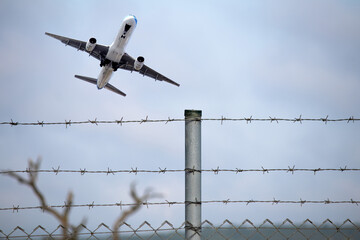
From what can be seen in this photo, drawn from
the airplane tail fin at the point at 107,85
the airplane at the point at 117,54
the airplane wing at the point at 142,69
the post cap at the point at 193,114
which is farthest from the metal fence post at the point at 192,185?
the airplane tail fin at the point at 107,85

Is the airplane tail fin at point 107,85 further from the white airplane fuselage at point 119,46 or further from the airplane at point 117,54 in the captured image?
the white airplane fuselage at point 119,46

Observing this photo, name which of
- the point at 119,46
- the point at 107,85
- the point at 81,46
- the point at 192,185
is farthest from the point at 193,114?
the point at 107,85

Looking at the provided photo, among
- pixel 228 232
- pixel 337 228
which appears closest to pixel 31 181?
pixel 228 232

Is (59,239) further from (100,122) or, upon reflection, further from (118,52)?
(118,52)

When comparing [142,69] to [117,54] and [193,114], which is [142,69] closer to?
[117,54]

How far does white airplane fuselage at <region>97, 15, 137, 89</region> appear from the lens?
94.3 feet

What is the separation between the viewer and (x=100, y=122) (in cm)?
446

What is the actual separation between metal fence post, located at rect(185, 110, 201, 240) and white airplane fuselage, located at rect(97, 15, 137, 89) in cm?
2522

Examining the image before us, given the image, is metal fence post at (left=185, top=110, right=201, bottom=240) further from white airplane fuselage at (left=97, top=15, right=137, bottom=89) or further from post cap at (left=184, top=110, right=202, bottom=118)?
white airplane fuselage at (left=97, top=15, right=137, bottom=89)

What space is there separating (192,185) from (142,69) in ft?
98.1

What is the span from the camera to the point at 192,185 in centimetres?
426

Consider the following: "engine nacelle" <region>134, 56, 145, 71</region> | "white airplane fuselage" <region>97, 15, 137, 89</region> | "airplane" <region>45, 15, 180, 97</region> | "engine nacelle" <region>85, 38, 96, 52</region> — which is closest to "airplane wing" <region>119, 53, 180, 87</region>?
"airplane" <region>45, 15, 180, 97</region>

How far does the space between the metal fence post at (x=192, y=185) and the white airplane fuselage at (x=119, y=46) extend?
2522 centimetres

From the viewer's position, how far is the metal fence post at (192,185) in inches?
167
